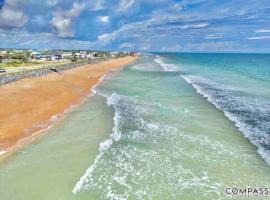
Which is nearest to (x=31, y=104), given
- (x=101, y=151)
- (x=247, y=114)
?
(x=101, y=151)

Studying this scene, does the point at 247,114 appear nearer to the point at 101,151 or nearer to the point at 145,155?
the point at 145,155

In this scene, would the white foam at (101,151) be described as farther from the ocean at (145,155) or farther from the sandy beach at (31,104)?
the sandy beach at (31,104)

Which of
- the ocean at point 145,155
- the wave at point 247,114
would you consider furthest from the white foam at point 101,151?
the wave at point 247,114

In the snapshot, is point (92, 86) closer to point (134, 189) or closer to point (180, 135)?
point (180, 135)

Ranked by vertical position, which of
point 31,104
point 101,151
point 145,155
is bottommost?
point 31,104

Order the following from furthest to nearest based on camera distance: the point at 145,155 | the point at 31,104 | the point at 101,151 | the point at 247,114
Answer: the point at 31,104
the point at 247,114
the point at 101,151
the point at 145,155

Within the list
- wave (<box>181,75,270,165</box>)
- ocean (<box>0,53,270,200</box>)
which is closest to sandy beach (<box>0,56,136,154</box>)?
ocean (<box>0,53,270,200</box>)

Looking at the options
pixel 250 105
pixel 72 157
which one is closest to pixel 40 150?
pixel 72 157

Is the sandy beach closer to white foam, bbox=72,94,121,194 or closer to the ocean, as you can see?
the ocean
